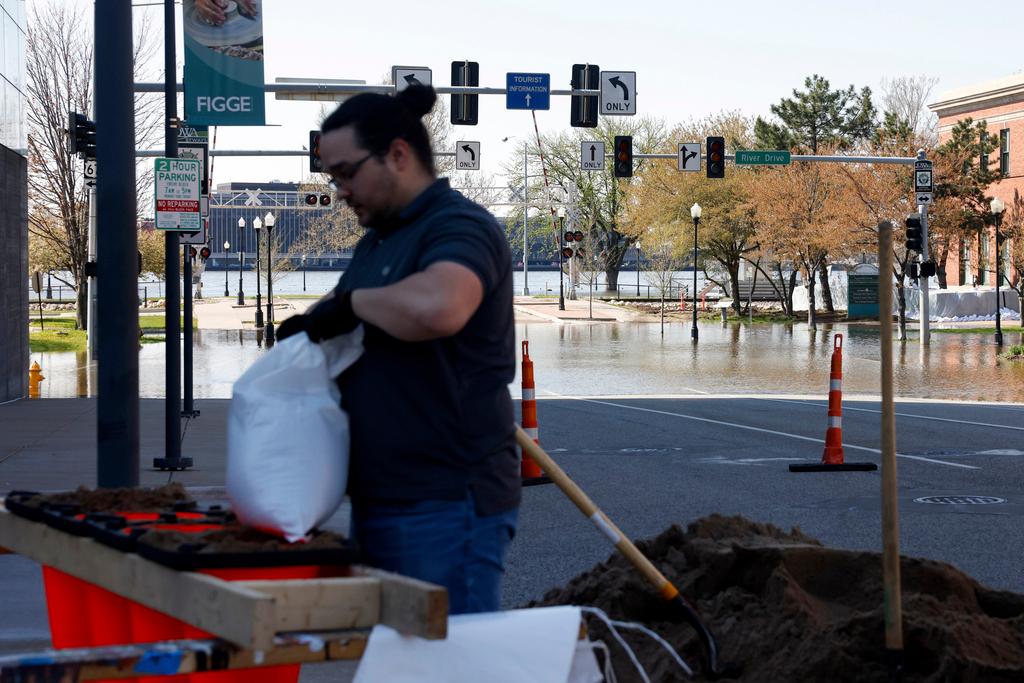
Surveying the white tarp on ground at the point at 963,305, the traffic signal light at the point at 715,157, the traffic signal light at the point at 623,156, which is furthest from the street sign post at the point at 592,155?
the white tarp on ground at the point at 963,305

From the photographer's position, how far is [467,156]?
121 feet

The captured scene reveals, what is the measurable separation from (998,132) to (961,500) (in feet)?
177

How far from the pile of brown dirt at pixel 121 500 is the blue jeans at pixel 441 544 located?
73 centimetres

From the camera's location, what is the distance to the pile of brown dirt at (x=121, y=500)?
3732 millimetres

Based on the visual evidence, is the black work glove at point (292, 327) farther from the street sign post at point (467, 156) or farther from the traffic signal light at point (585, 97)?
A: the street sign post at point (467, 156)

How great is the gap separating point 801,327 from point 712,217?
44.8 ft

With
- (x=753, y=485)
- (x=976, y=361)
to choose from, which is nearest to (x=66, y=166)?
(x=976, y=361)

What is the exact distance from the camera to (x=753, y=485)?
1209 centimetres

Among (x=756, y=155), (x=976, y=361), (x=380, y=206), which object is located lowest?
(x=976, y=361)

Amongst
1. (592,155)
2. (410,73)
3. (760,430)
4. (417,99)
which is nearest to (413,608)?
(417,99)

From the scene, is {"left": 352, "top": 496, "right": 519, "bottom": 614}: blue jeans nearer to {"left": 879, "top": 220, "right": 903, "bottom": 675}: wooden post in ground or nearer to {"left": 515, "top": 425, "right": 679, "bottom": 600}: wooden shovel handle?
{"left": 515, "top": 425, "right": 679, "bottom": 600}: wooden shovel handle

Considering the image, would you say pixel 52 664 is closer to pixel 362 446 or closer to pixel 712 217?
pixel 362 446

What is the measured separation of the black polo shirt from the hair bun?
0.20 meters

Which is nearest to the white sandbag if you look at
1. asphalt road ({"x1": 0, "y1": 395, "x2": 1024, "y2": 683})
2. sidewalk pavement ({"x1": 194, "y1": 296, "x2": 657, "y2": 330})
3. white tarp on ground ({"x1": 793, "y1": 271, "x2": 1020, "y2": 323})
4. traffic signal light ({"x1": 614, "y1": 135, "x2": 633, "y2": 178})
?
asphalt road ({"x1": 0, "y1": 395, "x2": 1024, "y2": 683})
